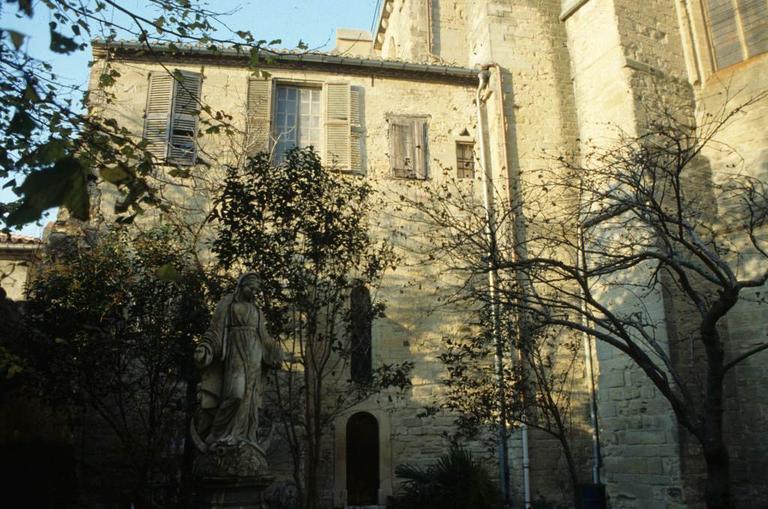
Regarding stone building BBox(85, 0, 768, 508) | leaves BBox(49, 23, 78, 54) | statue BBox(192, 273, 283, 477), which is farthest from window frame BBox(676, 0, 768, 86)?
leaves BBox(49, 23, 78, 54)

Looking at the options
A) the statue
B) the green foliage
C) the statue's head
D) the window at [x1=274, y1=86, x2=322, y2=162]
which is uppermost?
the window at [x1=274, y1=86, x2=322, y2=162]

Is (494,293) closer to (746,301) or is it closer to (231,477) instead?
(746,301)

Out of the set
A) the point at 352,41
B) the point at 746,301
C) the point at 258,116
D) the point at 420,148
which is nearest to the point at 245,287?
the point at 258,116

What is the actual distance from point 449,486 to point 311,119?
24.7ft

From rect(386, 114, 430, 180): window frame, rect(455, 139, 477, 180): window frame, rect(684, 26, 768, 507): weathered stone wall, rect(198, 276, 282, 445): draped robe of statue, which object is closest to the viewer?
rect(198, 276, 282, 445): draped robe of statue

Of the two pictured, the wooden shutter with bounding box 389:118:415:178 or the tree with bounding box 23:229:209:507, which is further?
the wooden shutter with bounding box 389:118:415:178

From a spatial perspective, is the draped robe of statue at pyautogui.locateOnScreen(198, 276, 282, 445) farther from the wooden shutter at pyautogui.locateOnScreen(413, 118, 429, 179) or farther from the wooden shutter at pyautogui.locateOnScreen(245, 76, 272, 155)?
the wooden shutter at pyautogui.locateOnScreen(413, 118, 429, 179)

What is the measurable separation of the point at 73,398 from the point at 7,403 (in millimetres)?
963

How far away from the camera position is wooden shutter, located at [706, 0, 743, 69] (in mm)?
10961

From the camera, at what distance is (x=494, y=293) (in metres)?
10.1

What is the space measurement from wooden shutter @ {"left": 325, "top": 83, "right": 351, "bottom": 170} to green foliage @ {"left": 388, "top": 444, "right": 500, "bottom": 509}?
5807mm

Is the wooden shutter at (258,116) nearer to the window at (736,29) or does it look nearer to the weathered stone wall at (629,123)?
the weathered stone wall at (629,123)

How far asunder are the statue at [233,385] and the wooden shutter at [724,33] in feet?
30.7

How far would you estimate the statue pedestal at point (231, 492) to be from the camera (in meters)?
5.53
